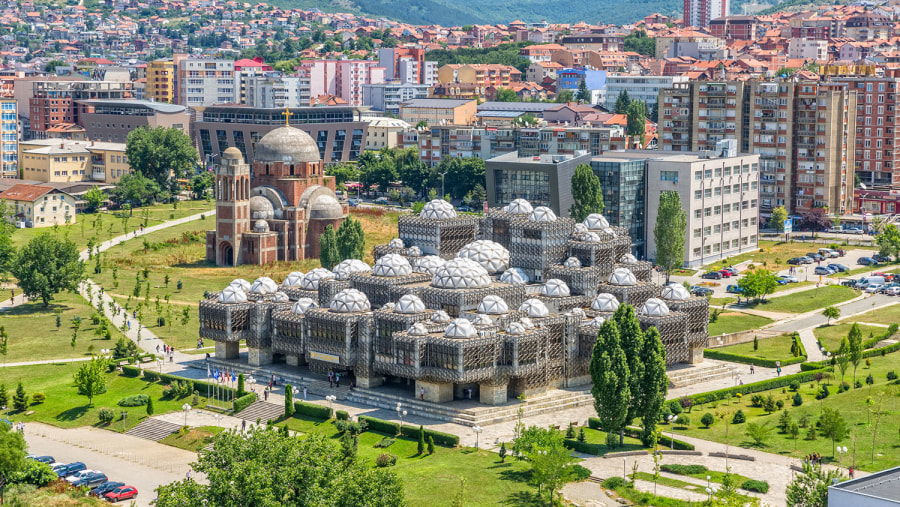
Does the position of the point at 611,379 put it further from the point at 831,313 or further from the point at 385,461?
the point at 831,313

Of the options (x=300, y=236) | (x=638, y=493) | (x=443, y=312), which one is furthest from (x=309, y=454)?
(x=300, y=236)

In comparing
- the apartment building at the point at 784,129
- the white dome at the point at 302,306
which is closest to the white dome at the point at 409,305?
the white dome at the point at 302,306

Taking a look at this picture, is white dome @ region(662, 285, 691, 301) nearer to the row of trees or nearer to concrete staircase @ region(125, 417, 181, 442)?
the row of trees

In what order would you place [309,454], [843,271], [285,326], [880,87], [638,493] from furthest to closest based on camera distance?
1. [880,87]
2. [843,271]
3. [285,326]
4. [638,493]
5. [309,454]

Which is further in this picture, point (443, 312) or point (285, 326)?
point (285, 326)

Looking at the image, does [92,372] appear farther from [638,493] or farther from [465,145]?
[465,145]

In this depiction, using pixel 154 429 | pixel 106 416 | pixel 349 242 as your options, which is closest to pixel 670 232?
pixel 349 242

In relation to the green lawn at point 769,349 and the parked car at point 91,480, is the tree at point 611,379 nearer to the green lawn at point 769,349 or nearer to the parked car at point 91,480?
the green lawn at point 769,349
